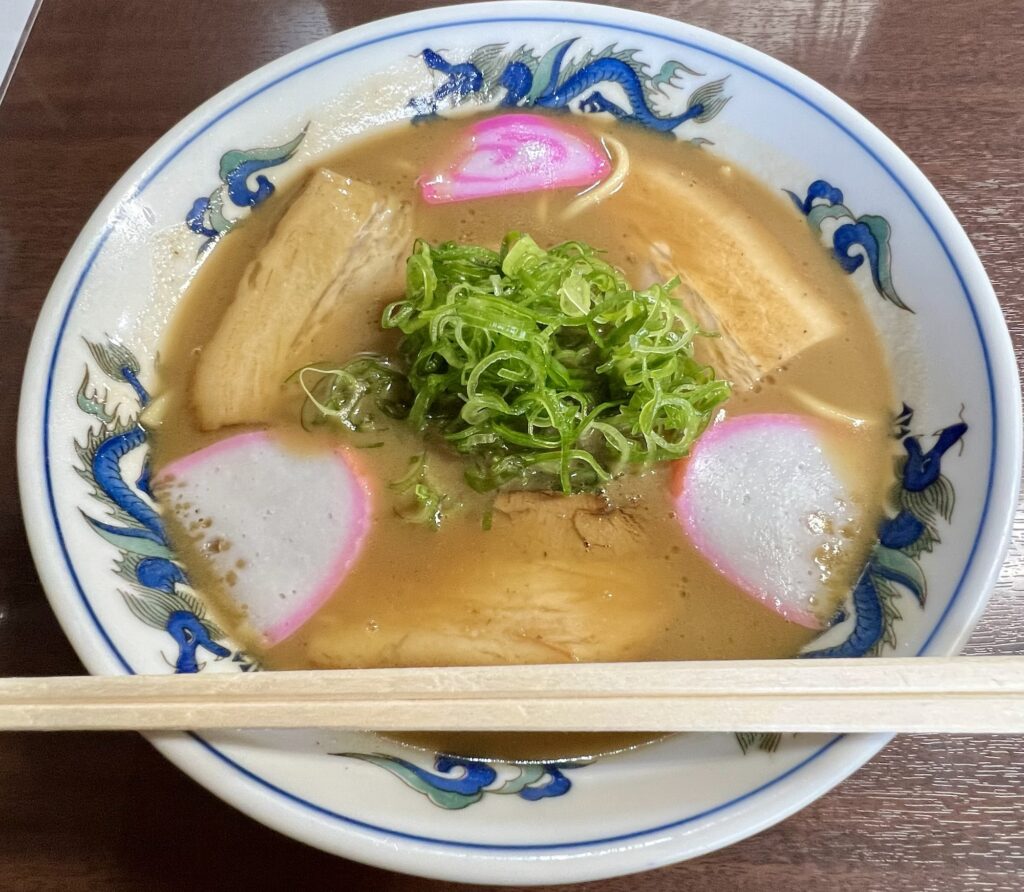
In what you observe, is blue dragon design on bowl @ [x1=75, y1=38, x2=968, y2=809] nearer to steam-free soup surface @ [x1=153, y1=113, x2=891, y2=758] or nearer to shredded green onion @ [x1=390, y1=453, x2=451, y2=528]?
steam-free soup surface @ [x1=153, y1=113, x2=891, y2=758]

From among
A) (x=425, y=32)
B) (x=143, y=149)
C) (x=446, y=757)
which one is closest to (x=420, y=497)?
(x=446, y=757)

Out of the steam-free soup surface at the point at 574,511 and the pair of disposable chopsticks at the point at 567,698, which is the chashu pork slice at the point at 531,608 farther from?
the pair of disposable chopsticks at the point at 567,698

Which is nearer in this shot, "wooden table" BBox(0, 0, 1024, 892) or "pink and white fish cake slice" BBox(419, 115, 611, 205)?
"wooden table" BBox(0, 0, 1024, 892)

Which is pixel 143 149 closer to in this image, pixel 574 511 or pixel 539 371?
pixel 539 371

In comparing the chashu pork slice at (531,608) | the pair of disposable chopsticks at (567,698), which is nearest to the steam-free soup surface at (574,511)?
the chashu pork slice at (531,608)

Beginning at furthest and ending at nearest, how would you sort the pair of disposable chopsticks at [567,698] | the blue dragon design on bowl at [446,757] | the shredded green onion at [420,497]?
the shredded green onion at [420,497] → the blue dragon design on bowl at [446,757] → the pair of disposable chopsticks at [567,698]

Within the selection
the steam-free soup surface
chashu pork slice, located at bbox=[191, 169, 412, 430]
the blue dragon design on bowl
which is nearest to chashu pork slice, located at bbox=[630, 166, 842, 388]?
the steam-free soup surface
